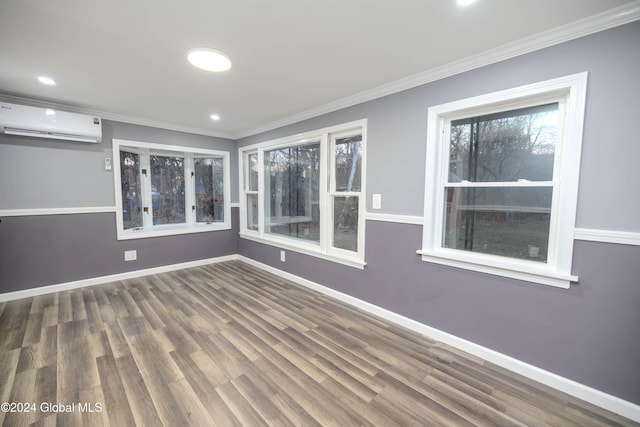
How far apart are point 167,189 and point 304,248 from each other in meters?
2.77

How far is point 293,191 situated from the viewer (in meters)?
4.09

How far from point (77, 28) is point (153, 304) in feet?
8.71

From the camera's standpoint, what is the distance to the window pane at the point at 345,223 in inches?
123

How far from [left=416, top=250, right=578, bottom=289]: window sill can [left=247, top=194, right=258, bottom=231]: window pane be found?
325cm

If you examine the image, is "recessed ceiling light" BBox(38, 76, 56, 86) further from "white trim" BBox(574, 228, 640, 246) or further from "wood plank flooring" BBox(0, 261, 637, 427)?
"white trim" BBox(574, 228, 640, 246)

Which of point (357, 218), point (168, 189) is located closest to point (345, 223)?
point (357, 218)

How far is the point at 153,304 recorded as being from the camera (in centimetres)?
300

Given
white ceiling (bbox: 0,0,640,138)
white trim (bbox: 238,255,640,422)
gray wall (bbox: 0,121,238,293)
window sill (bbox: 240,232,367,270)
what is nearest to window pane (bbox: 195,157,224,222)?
window sill (bbox: 240,232,367,270)

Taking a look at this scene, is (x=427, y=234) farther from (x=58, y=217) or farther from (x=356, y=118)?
(x=58, y=217)

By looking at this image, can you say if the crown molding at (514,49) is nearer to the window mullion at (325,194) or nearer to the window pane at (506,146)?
the window pane at (506,146)

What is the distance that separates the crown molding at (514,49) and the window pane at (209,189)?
290 centimetres

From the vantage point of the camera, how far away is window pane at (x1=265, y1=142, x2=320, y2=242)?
3.66 m

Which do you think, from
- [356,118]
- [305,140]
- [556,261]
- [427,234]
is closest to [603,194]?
[556,261]

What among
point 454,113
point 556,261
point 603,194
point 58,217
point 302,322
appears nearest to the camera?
point 603,194
